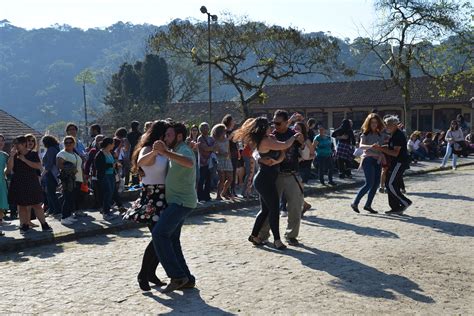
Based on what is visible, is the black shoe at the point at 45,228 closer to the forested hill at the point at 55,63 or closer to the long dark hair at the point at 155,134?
the long dark hair at the point at 155,134

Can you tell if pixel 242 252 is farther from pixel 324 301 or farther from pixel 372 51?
pixel 372 51

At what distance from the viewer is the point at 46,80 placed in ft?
422

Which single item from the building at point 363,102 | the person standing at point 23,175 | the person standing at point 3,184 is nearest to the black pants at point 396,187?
the person standing at point 23,175

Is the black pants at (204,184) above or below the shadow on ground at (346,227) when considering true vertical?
above

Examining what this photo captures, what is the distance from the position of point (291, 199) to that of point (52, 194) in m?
4.92

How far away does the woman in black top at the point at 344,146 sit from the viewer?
14.8 metres

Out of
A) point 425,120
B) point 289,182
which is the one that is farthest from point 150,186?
point 425,120

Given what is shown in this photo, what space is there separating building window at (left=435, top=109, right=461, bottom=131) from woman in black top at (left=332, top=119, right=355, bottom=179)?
99.0 ft

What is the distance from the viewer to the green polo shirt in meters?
5.94

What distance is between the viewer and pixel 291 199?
325 inches

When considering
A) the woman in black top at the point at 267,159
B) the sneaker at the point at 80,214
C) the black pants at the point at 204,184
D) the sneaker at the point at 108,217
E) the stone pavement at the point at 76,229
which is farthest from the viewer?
the black pants at the point at 204,184

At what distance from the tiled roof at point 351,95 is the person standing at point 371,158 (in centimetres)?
3549

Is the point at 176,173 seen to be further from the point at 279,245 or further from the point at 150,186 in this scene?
the point at 279,245

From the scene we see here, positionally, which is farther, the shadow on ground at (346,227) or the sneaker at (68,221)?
the sneaker at (68,221)
